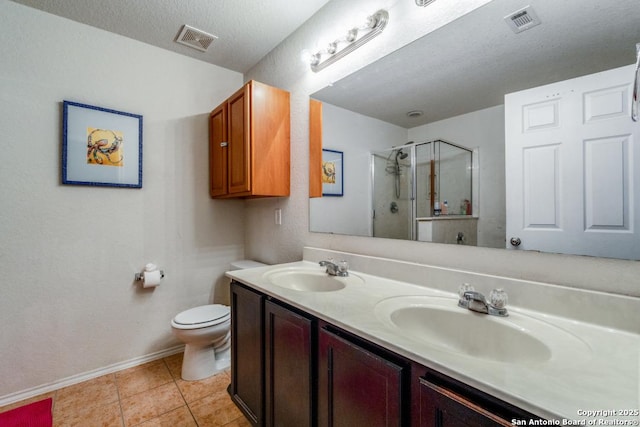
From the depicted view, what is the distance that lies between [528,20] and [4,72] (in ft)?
9.16

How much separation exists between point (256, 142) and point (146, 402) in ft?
5.88

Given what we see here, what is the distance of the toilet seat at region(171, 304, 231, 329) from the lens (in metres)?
1.81

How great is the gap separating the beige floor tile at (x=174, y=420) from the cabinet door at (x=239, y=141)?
1.39 metres

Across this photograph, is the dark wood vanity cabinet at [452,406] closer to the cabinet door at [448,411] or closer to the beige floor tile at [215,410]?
the cabinet door at [448,411]

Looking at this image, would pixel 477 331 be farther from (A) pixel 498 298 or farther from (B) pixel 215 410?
(B) pixel 215 410

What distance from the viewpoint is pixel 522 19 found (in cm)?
97

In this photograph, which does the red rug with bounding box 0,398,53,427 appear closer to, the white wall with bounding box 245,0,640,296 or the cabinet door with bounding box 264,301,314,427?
the cabinet door with bounding box 264,301,314,427

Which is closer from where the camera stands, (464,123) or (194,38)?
(464,123)

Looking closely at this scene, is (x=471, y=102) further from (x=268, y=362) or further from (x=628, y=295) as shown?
(x=268, y=362)

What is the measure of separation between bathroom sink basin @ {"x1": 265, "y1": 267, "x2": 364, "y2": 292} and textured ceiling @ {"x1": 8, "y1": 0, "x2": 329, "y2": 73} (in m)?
1.71

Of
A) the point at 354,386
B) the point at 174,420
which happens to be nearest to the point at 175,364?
the point at 174,420

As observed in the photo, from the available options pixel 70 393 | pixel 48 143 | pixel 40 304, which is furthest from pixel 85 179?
pixel 70 393

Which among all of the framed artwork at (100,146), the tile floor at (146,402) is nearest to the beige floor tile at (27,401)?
the tile floor at (146,402)

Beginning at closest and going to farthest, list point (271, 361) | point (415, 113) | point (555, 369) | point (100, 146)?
point (555, 369)
point (271, 361)
point (415, 113)
point (100, 146)
